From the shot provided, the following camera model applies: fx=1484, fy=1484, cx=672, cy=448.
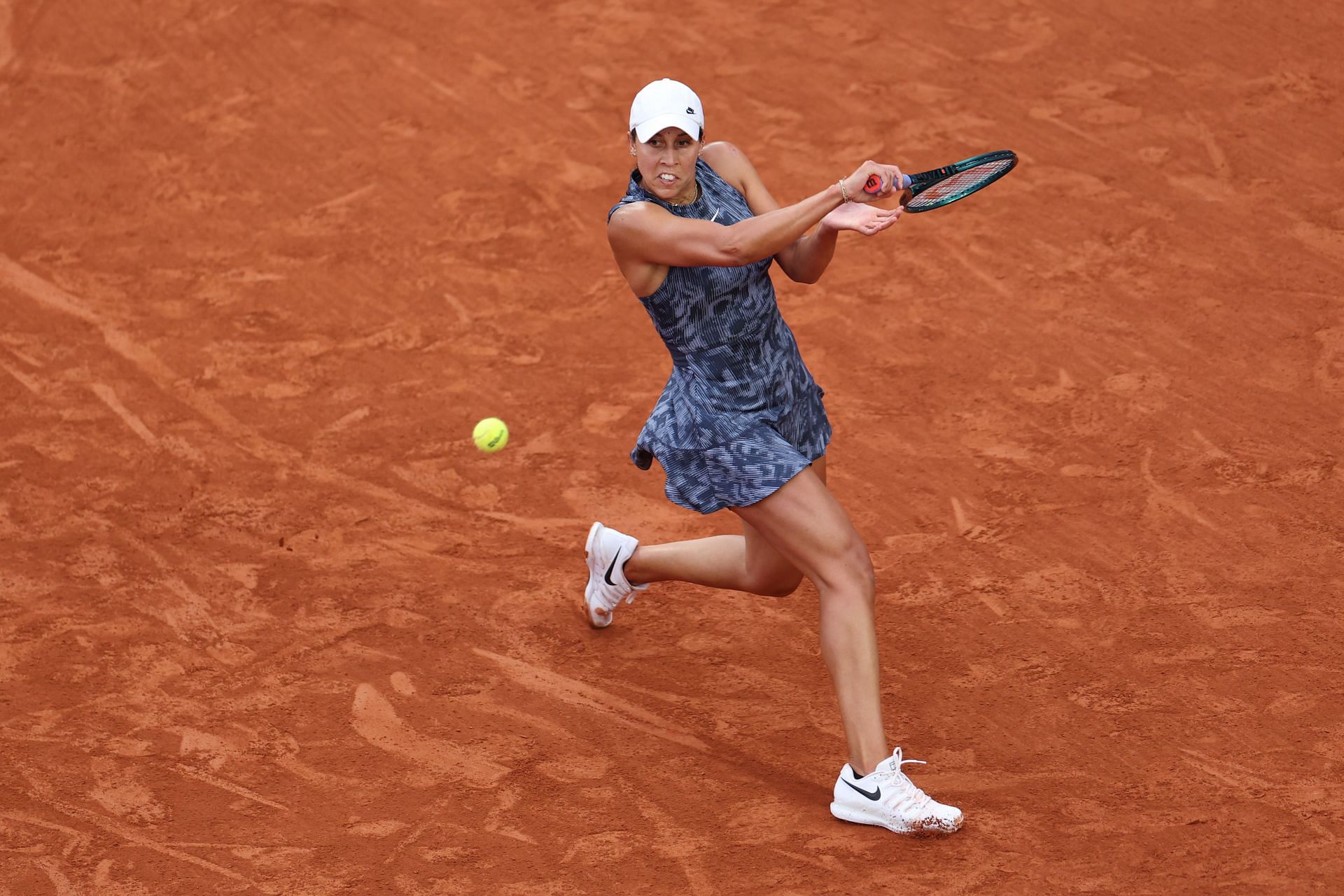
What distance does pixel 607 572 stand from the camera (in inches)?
210

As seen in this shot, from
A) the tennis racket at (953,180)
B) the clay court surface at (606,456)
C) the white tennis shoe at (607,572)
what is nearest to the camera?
the tennis racket at (953,180)

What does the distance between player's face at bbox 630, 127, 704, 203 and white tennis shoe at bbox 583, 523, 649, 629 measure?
4.65 feet

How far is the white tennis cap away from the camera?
421cm

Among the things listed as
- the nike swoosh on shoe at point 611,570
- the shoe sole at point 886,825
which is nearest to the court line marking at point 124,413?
the nike swoosh on shoe at point 611,570

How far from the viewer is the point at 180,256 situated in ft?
27.2

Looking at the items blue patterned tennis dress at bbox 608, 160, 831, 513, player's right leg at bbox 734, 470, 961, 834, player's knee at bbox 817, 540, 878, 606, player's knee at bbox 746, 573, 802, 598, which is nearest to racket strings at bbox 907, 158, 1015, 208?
blue patterned tennis dress at bbox 608, 160, 831, 513

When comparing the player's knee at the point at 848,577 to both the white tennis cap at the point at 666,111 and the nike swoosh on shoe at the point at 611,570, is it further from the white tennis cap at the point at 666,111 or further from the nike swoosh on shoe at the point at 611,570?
→ the white tennis cap at the point at 666,111

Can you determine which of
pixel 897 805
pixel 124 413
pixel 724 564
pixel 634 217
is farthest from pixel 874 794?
pixel 124 413

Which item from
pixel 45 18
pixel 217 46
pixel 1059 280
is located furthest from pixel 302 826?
pixel 45 18

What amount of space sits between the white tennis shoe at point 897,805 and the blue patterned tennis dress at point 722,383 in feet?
2.79

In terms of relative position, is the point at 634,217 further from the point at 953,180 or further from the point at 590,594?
the point at 590,594

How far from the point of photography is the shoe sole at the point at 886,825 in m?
4.17

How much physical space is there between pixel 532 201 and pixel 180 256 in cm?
199

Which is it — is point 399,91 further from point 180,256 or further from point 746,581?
point 746,581
